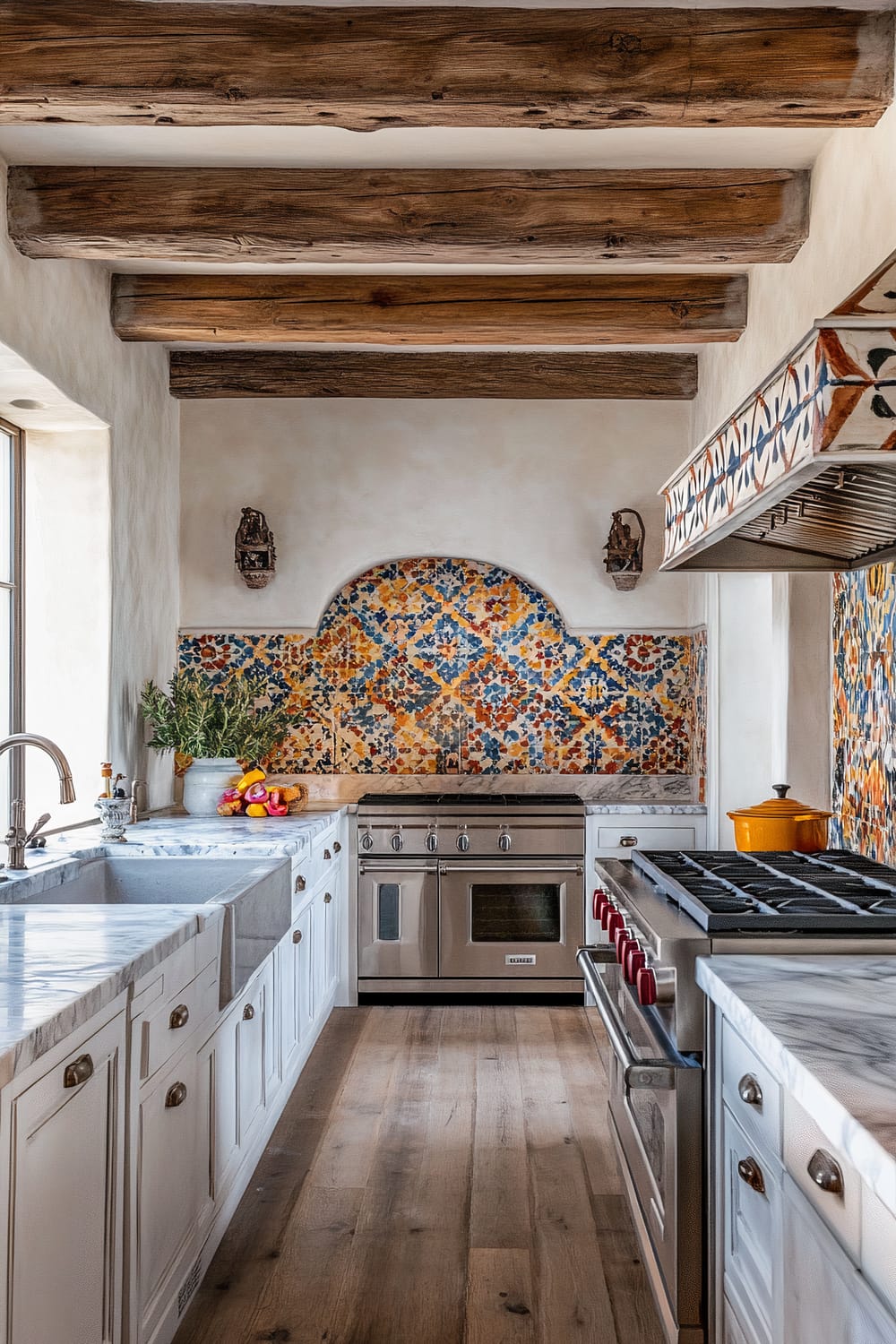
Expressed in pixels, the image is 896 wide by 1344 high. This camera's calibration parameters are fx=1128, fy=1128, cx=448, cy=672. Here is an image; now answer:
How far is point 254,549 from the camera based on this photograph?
16.7 feet

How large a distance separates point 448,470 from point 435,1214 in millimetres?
3286

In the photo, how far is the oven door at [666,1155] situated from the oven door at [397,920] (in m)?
2.30

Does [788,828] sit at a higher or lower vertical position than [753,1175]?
higher

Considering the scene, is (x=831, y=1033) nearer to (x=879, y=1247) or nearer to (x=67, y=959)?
(x=879, y=1247)

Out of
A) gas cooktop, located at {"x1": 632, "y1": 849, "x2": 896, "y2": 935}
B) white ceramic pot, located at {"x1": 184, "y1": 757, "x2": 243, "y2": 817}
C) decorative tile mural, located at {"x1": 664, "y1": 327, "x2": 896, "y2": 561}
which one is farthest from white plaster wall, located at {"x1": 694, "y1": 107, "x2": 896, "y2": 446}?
white ceramic pot, located at {"x1": 184, "y1": 757, "x2": 243, "y2": 817}

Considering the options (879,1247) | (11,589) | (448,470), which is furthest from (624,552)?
(879,1247)

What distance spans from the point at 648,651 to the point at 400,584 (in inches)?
48.2

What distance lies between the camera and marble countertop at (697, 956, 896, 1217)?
120 cm

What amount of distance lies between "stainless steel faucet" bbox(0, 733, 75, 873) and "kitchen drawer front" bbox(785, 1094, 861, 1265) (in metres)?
1.93

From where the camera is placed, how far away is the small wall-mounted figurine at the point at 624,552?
5.10 meters

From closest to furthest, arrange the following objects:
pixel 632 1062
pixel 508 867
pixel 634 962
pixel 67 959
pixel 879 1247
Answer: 1. pixel 879 1247
2. pixel 67 959
3. pixel 632 1062
4. pixel 634 962
5. pixel 508 867

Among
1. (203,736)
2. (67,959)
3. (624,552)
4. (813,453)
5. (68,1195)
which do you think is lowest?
(68,1195)

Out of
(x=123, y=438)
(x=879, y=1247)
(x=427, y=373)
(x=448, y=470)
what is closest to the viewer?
(x=879, y=1247)

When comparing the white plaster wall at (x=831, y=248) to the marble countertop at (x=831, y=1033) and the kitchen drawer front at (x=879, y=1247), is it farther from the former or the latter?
the kitchen drawer front at (x=879, y=1247)
